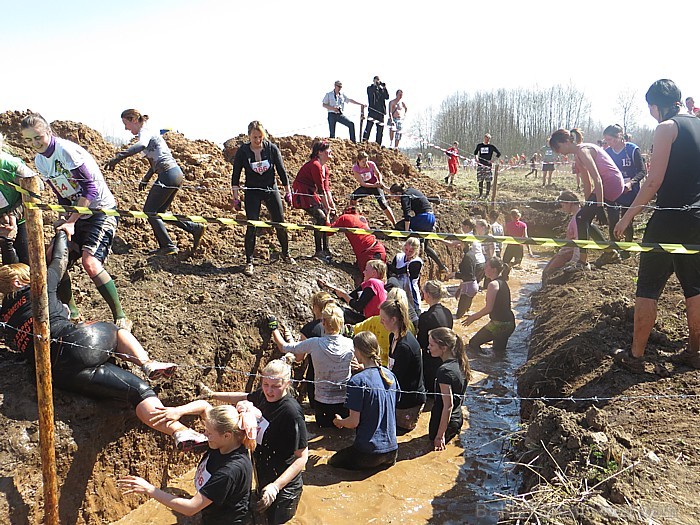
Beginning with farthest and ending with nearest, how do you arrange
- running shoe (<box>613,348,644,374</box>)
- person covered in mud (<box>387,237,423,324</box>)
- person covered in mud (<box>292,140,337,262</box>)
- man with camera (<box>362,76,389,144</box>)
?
man with camera (<box>362,76,389,144</box>) < person covered in mud (<box>292,140,337,262</box>) < person covered in mud (<box>387,237,423,324</box>) < running shoe (<box>613,348,644,374</box>)

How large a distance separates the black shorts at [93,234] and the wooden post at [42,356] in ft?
3.65

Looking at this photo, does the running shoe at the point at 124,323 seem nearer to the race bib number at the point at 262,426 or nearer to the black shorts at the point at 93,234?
the black shorts at the point at 93,234

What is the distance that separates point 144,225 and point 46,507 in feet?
18.7

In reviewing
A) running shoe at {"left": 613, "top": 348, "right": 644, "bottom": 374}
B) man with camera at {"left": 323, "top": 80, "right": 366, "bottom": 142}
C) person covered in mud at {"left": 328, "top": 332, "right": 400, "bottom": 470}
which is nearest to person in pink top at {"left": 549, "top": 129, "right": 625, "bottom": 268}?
running shoe at {"left": 613, "top": 348, "right": 644, "bottom": 374}

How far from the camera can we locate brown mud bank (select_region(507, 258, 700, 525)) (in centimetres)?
326

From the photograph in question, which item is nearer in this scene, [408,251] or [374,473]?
[374,473]

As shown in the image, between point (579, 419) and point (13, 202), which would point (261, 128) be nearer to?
point (13, 202)

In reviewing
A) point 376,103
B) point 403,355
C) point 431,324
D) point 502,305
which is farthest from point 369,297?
point 376,103

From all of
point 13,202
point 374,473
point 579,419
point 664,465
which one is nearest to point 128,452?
point 374,473

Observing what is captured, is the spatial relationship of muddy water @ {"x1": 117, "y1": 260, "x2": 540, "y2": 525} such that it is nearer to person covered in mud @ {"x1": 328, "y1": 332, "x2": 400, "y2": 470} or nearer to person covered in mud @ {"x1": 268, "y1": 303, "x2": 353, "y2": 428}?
person covered in mud @ {"x1": 328, "y1": 332, "x2": 400, "y2": 470}

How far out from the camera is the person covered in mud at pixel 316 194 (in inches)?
350

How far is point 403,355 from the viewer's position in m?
5.46

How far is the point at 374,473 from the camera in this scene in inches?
196

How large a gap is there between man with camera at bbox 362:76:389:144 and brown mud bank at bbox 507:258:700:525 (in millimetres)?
10701
